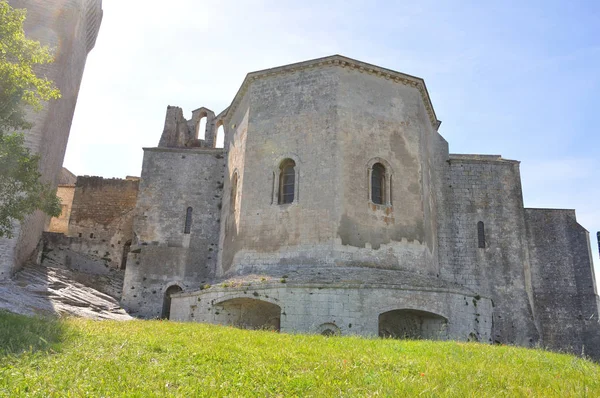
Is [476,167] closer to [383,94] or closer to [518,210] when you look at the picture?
[518,210]

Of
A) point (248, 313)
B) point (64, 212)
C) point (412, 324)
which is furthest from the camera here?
point (64, 212)

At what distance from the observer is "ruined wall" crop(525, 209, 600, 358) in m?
19.8

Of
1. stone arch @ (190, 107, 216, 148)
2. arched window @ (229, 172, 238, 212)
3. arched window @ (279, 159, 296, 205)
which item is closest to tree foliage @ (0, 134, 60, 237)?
arched window @ (279, 159, 296, 205)

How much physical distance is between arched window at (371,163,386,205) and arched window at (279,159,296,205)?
2752 millimetres

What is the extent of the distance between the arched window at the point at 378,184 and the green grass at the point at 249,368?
27.5ft

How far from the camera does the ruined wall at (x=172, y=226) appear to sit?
19609 mm

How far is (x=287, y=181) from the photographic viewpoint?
58.0 ft

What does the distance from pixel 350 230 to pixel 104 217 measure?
47.5 feet

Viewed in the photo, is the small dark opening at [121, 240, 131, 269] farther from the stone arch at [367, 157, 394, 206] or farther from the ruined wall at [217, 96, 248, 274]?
the stone arch at [367, 157, 394, 206]

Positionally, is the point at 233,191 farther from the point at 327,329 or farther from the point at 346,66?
the point at 327,329

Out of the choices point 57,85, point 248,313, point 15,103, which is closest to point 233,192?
point 248,313

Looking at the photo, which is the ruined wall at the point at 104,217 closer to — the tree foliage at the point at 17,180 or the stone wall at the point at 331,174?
the stone wall at the point at 331,174

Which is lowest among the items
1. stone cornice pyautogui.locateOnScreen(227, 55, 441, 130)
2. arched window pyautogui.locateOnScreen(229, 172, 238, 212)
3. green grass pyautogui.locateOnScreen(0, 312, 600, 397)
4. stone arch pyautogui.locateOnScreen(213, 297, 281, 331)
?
green grass pyautogui.locateOnScreen(0, 312, 600, 397)

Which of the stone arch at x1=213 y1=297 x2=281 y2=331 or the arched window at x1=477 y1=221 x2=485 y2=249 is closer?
the stone arch at x1=213 y1=297 x2=281 y2=331
